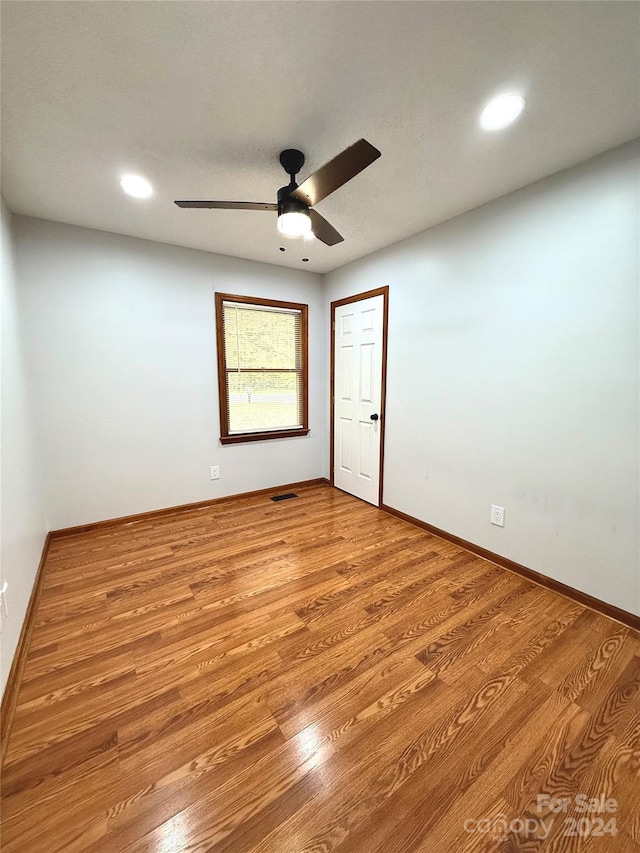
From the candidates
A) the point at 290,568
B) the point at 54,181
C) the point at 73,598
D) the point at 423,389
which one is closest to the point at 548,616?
the point at 290,568

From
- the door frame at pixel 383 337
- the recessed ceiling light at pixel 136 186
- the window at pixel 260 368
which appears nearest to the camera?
the recessed ceiling light at pixel 136 186

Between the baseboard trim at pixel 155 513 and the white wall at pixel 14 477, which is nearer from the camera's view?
the white wall at pixel 14 477

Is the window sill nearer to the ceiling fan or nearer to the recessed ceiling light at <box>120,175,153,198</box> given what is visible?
the recessed ceiling light at <box>120,175,153,198</box>

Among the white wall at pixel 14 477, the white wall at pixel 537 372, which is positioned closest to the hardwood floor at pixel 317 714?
the white wall at pixel 14 477

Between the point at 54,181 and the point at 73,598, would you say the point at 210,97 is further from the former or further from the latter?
the point at 73,598

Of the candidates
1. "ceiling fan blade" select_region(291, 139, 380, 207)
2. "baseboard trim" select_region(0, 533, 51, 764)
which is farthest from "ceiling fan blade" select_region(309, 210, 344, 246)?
"baseboard trim" select_region(0, 533, 51, 764)

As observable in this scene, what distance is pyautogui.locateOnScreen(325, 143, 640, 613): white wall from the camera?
1.76 meters

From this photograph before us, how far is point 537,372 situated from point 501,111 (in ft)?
4.45

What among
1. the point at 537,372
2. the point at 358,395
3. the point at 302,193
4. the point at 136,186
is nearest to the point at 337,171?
the point at 302,193

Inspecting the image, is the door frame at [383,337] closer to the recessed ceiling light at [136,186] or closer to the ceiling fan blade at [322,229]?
the ceiling fan blade at [322,229]

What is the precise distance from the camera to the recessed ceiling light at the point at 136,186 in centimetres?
196

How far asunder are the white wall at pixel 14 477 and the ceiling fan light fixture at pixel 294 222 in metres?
1.66

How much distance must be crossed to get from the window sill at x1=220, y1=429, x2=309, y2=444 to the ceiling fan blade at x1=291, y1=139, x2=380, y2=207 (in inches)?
91.6

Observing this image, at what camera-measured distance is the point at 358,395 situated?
3490mm
